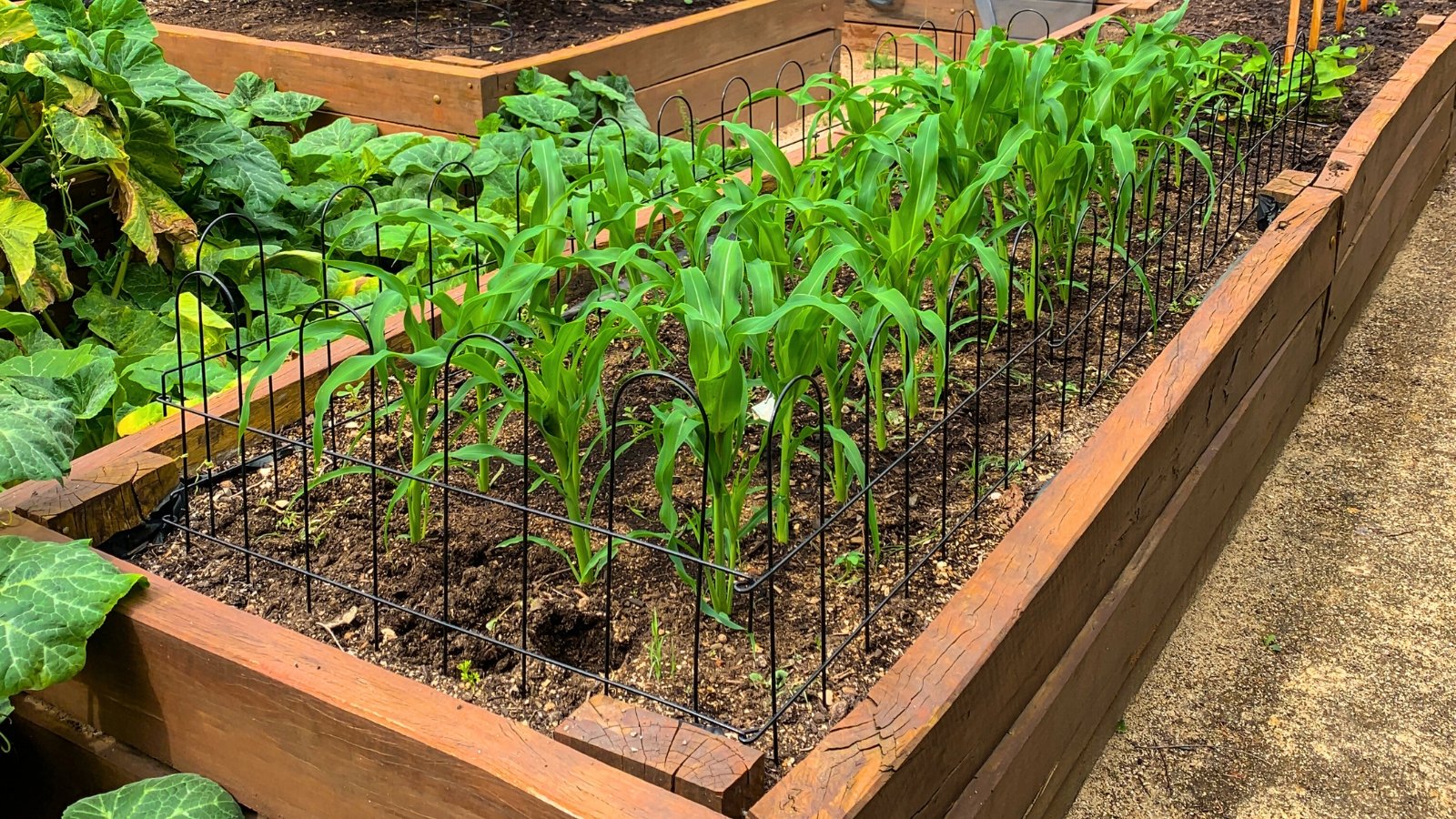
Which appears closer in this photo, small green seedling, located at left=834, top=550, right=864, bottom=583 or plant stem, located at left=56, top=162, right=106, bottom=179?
small green seedling, located at left=834, top=550, right=864, bottom=583

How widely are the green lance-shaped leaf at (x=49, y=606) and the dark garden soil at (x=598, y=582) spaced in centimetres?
28

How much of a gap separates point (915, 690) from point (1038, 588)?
0.32m

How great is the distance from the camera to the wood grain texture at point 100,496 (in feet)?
6.41

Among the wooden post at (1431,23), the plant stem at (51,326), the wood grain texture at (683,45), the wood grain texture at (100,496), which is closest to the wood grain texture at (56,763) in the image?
the wood grain texture at (100,496)

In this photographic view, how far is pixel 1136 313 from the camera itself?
299 centimetres

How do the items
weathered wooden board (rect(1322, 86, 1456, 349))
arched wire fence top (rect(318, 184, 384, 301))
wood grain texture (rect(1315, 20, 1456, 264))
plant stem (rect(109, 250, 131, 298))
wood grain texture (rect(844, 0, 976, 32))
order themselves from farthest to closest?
wood grain texture (rect(844, 0, 976, 32)) < weathered wooden board (rect(1322, 86, 1456, 349)) < wood grain texture (rect(1315, 20, 1456, 264)) < plant stem (rect(109, 250, 131, 298)) < arched wire fence top (rect(318, 184, 384, 301))

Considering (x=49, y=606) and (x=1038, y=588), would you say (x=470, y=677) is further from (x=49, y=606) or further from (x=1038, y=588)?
(x=1038, y=588)

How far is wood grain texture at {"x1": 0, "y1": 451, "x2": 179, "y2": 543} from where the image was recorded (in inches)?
77.0

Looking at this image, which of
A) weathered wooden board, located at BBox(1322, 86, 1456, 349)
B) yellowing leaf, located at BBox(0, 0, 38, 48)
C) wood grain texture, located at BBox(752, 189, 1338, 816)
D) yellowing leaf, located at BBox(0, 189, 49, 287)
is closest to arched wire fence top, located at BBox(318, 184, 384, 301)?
yellowing leaf, located at BBox(0, 189, 49, 287)

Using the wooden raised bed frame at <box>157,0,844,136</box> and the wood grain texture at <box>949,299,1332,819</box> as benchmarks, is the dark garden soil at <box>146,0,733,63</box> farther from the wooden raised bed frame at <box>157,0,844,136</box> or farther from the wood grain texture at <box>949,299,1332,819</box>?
the wood grain texture at <box>949,299,1332,819</box>

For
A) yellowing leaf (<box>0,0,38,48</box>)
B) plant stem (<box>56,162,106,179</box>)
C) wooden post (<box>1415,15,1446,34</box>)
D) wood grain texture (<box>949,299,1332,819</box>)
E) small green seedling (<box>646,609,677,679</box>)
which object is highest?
yellowing leaf (<box>0,0,38,48</box>)

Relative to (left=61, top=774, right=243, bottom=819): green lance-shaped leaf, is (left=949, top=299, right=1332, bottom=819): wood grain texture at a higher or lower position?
lower

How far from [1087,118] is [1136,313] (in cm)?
46

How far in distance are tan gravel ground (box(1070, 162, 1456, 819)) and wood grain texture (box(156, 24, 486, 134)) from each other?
2.83m
